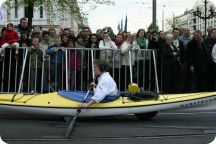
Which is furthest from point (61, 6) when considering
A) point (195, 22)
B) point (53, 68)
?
point (195, 22)

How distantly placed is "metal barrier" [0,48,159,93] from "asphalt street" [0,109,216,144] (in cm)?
121

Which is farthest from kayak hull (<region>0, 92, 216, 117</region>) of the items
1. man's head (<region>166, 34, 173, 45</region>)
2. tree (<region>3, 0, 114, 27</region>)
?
tree (<region>3, 0, 114, 27</region>)

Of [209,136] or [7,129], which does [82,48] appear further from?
[209,136]

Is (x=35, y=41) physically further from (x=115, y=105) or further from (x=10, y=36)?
(x=115, y=105)

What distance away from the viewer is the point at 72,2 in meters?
25.4

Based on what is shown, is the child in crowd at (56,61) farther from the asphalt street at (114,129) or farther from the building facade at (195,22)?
the building facade at (195,22)

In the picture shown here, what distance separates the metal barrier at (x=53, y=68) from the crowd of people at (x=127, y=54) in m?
0.02

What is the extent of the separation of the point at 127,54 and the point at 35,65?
228 centimetres

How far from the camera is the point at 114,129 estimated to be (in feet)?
29.5

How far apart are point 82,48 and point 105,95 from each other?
9.12ft

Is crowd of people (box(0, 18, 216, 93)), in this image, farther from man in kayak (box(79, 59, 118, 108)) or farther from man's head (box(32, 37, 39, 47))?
man in kayak (box(79, 59, 118, 108))

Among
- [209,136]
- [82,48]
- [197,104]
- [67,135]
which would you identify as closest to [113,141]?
[67,135]

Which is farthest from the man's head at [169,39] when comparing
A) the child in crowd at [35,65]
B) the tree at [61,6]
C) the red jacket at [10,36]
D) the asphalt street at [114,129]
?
the tree at [61,6]

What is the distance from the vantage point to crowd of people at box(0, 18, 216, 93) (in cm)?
1227
